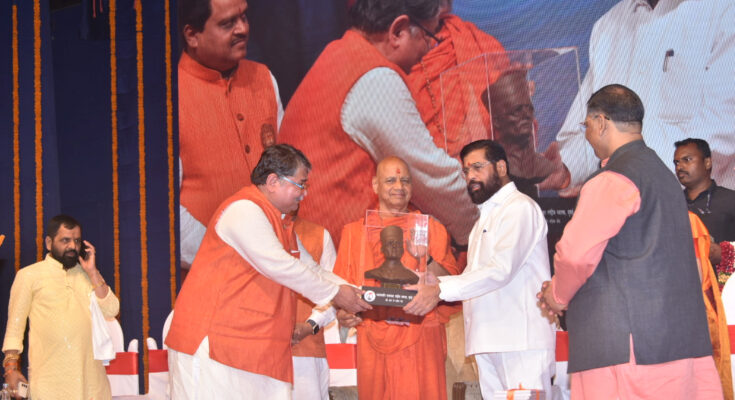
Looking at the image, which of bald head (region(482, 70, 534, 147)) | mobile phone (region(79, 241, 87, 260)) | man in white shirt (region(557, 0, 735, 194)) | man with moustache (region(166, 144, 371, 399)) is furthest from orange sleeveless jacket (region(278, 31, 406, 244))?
man with moustache (region(166, 144, 371, 399))

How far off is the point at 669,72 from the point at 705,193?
0.99 metres

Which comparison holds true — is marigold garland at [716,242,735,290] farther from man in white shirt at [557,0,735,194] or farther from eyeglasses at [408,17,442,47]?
eyeglasses at [408,17,442,47]

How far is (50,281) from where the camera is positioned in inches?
199

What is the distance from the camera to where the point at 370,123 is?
236 inches

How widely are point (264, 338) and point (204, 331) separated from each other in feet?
0.94

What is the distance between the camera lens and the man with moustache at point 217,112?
6.25 metres

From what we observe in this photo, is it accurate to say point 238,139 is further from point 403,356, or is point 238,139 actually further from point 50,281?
point 403,356

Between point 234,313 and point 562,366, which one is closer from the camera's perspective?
point 234,313

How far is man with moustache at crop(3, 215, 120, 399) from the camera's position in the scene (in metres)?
4.88

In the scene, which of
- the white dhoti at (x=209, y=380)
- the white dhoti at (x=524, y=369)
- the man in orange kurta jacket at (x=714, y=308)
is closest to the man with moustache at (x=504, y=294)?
the white dhoti at (x=524, y=369)

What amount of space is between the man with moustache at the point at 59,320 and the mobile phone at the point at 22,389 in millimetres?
36

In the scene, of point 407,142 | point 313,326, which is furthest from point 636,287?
point 407,142

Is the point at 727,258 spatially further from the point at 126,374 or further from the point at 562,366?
the point at 126,374

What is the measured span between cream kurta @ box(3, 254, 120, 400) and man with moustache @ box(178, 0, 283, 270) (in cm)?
137
